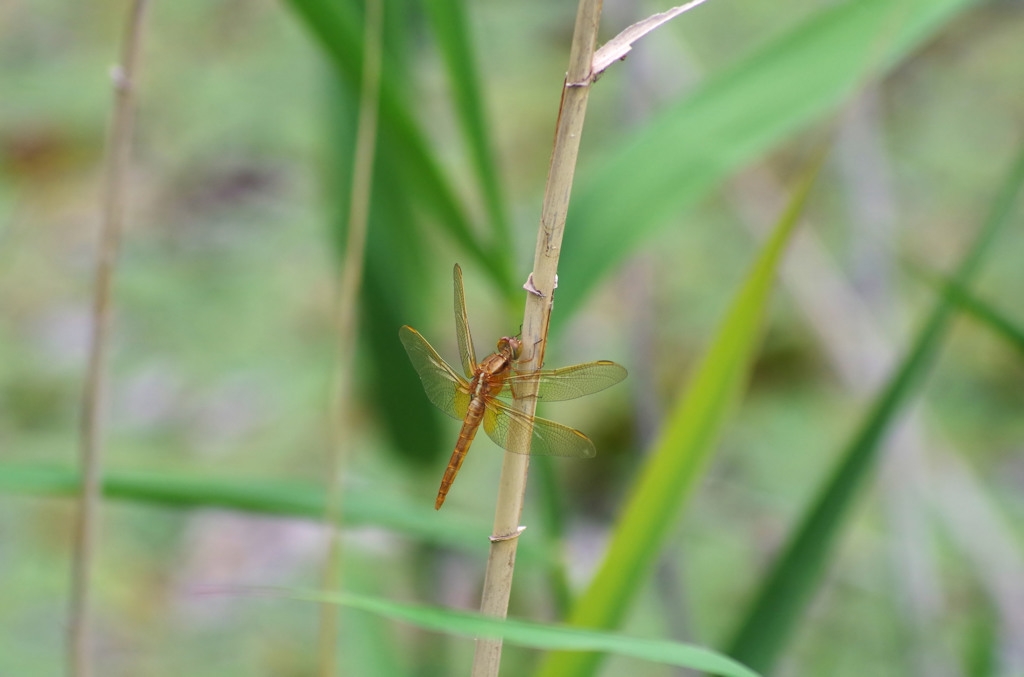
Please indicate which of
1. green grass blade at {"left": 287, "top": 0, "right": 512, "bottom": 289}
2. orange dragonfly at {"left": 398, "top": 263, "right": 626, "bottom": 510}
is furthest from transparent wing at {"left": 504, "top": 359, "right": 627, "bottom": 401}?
green grass blade at {"left": 287, "top": 0, "right": 512, "bottom": 289}

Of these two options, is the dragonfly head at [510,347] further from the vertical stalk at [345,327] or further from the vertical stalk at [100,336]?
the vertical stalk at [100,336]

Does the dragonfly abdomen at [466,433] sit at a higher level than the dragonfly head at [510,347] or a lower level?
lower

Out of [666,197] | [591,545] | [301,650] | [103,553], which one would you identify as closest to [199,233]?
[103,553]

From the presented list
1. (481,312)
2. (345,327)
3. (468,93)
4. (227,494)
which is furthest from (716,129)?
(481,312)

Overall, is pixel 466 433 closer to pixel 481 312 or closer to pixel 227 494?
pixel 227 494

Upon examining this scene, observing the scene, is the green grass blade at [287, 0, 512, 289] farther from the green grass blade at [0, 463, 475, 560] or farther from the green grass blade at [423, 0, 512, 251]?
the green grass blade at [0, 463, 475, 560]

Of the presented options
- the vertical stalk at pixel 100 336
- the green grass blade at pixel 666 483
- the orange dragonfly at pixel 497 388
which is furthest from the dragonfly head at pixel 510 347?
the vertical stalk at pixel 100 336
